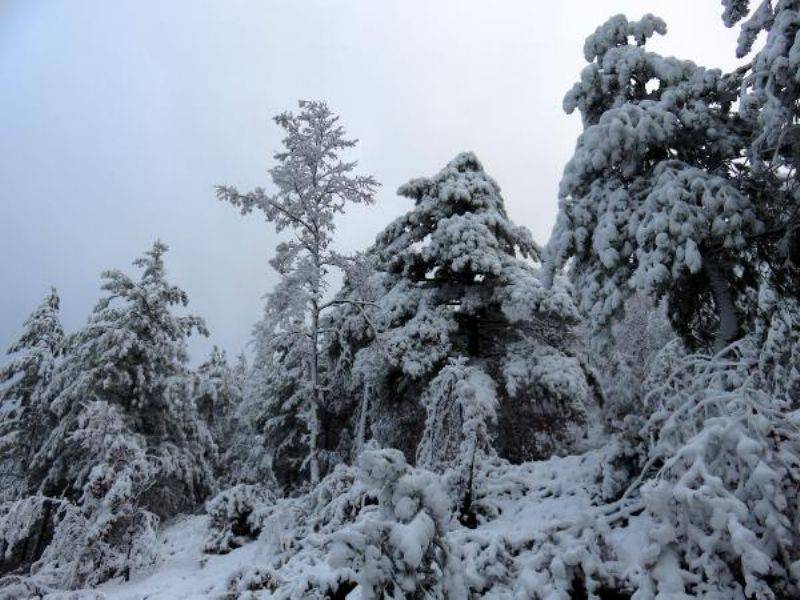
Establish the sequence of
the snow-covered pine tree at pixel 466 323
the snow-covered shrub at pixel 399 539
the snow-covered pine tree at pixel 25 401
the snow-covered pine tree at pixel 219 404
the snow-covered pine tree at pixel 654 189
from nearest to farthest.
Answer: the snow-covered shrub at pixel 399 539
the snow-covered pine tree at pixel 654 189
the snow-covered pine tree at pixel 466 323
the snow-covered pine tree at pixel 25 401
the snow-covered pine tree at pixel 219 404

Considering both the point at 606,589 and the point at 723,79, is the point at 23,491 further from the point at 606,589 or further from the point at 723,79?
the point at 723,79

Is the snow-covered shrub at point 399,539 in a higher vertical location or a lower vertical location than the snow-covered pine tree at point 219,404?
lower

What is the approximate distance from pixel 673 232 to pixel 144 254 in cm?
1690

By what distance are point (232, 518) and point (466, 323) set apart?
293 inches

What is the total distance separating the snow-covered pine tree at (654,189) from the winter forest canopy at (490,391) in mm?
47

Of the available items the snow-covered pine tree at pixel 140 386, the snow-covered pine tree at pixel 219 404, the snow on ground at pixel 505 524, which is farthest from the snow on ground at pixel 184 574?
the snow-covered pine tree at pixel 219 404

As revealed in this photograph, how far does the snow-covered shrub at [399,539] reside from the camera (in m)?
3.27

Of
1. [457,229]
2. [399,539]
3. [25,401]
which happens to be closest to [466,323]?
[457,229]

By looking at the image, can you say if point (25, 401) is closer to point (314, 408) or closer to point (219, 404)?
point (219, 404)

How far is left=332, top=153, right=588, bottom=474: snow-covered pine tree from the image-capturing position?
12680 mm

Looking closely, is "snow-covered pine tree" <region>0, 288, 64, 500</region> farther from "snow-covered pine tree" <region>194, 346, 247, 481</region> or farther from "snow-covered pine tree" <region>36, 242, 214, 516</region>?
"snow-covered pine tree" <region>194, 346, 247, 481</region>

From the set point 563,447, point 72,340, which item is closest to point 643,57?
point 563,447

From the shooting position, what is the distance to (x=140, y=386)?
17.0 metres

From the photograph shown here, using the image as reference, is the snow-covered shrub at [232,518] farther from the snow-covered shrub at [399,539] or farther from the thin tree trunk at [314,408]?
the snow-covered shrub at [399,539]
